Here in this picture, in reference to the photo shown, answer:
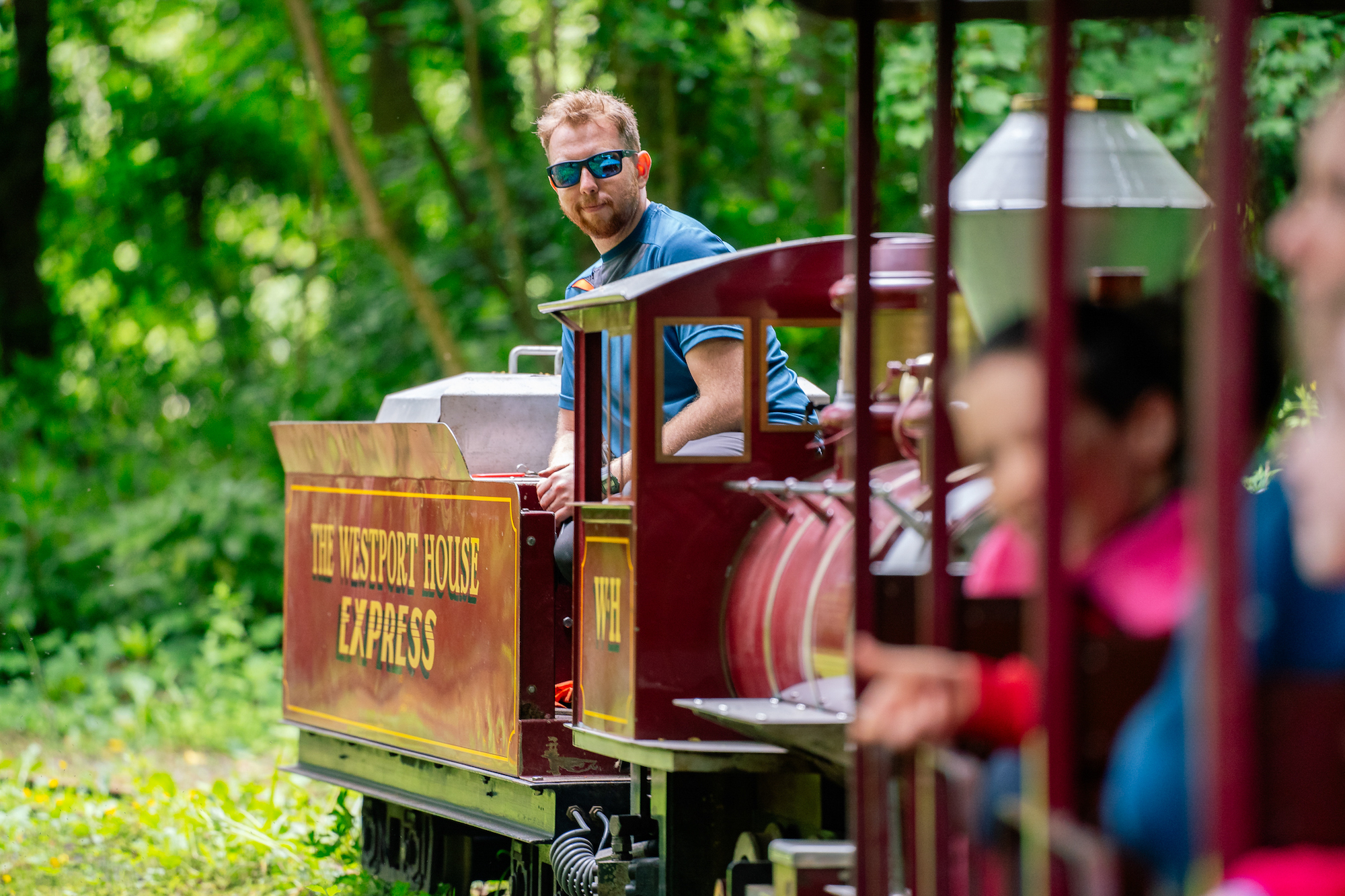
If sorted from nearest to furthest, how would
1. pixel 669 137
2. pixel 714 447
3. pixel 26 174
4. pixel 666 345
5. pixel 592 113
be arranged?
pixel 714 447
pixel 666 345
pixel 592 113
pixel 669 137
pixel 26 174

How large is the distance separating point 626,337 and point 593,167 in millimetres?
787

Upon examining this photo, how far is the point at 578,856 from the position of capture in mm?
4941

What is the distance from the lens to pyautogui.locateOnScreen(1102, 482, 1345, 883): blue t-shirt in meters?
1.91

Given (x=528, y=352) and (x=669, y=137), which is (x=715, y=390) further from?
(x=669, y=137)

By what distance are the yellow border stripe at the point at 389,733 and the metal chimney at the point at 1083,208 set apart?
7.36 feet

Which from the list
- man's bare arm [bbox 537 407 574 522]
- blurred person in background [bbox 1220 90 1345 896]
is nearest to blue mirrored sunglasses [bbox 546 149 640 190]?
man's bare arm [bbox 537 407 574 522]

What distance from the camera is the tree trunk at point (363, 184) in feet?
36.8

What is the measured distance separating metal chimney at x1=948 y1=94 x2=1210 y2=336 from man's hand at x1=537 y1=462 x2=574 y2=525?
5.08ft

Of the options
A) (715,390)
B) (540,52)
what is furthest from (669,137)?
(715,390)

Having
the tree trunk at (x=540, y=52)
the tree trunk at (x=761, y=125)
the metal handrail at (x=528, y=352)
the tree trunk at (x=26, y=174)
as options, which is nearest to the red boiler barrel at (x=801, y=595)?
the metal handrail at (x=528, y=352)

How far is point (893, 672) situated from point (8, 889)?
564cm

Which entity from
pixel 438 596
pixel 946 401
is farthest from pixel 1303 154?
pixel 438 596

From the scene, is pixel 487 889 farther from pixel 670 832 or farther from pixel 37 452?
pixel 37 452

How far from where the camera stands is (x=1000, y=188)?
401 cm
